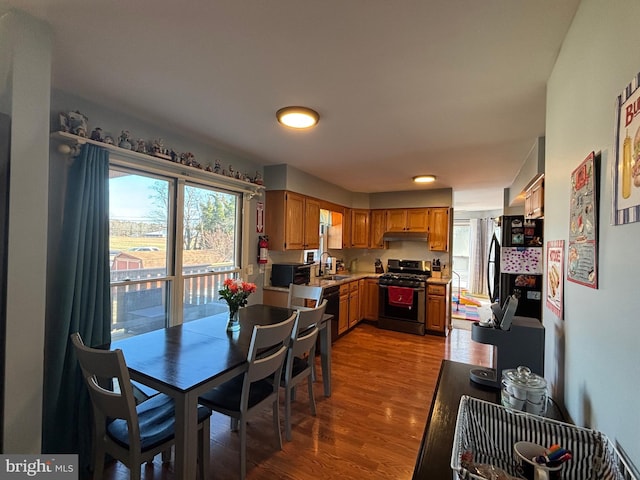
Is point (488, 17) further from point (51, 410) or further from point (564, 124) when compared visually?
point (51, 410)

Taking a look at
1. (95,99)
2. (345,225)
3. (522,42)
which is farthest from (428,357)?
(95,99)

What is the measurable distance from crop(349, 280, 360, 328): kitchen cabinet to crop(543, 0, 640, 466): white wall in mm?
3479

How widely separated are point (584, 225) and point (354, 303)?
4118 millimetres

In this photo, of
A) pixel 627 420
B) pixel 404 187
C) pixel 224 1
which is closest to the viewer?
pixel 627 420

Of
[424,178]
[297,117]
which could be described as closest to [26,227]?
[297,117]

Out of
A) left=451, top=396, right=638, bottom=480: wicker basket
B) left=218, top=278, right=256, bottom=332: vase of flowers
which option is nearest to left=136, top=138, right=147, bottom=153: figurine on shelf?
left=218, top=278, right=256, bottom=332: vase of flowers

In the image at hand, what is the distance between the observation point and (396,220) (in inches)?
220

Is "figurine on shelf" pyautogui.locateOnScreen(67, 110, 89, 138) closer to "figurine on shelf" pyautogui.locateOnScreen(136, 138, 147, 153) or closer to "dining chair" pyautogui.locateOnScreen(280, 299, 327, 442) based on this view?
"figurine on shelf" pyautogui.locateOnScreen(136, 138, 147, 153)

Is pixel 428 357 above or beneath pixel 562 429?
beneath

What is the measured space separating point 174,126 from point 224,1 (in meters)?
1.62

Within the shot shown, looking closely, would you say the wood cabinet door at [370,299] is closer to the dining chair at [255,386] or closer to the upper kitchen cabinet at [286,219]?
the upper kitchen cabinet at [286,219]

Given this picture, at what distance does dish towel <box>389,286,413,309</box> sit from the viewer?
4.82 metres

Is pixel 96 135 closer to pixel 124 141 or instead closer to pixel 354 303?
pixel 124 141

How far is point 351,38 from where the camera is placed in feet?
4.62
